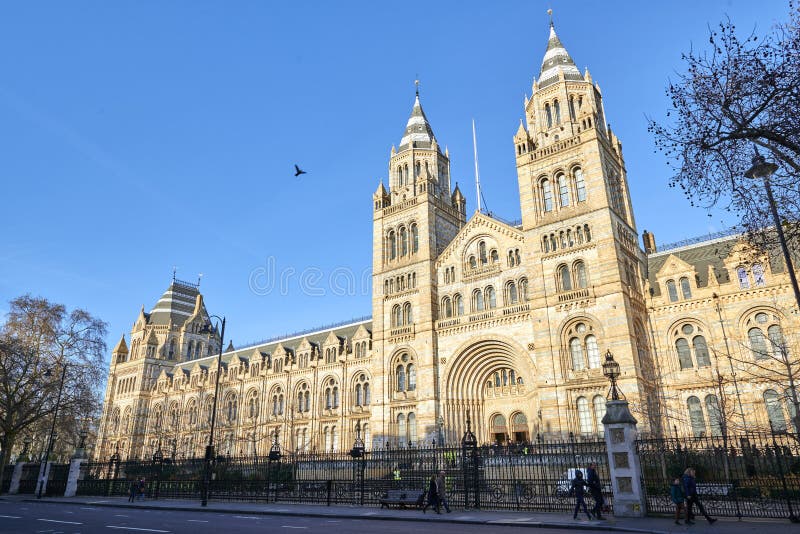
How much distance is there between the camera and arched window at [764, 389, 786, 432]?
3179 cm

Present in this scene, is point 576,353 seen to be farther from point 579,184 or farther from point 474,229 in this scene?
point 474,229

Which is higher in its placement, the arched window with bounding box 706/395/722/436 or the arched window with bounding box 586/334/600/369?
the arched window with bounding box 586/334/600/369

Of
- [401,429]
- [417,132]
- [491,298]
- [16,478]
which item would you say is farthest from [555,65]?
[16,478]

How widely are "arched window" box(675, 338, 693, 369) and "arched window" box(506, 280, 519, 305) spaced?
11520 millimetres

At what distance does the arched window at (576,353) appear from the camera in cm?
3491

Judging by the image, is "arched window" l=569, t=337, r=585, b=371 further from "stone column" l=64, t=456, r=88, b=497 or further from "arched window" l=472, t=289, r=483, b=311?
"stone column" l=64, t=456, r=88, b=497

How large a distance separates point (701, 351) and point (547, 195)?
50.3ft

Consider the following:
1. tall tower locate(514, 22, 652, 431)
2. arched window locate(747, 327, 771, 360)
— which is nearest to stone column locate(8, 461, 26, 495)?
tall tower locate(514, 22, 652, 431)

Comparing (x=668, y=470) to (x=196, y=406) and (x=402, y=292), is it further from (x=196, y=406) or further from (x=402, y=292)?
(x=196, y=406)

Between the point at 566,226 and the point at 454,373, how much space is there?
14.2m

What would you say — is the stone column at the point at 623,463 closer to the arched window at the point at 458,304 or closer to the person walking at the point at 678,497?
the person walking at the point at 678,497

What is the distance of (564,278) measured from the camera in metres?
37.3

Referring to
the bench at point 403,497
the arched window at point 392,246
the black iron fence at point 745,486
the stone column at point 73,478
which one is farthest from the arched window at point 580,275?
the stone column at point 73,478

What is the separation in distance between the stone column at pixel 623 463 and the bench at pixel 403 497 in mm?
8112
